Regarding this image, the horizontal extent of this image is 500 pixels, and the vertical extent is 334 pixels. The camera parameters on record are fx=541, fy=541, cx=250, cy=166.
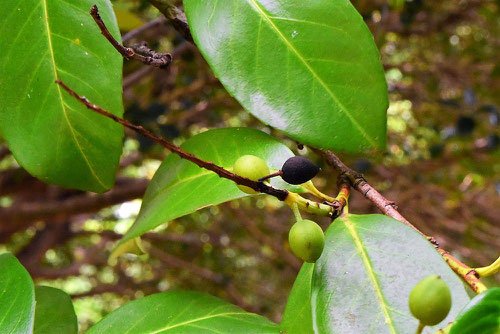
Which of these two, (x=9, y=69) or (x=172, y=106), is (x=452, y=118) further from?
(x=9, y=69)

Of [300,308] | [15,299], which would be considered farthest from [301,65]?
[15,299]

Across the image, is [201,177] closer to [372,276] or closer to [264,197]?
[372,276]

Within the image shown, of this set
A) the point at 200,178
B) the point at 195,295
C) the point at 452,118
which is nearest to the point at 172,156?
the point at 200,178

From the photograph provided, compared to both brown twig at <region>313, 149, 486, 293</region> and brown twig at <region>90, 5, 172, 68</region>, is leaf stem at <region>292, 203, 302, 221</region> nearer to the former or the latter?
brown twig at <region>313, 149, 486, 293</region>

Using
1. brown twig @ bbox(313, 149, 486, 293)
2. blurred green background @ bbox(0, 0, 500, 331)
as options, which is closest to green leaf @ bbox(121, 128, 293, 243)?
brown twig @ bbox(313, 149, 486, 293)

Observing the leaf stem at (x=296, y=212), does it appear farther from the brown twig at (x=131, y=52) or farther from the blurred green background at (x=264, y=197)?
the blurred green background at (x=264, y=197)

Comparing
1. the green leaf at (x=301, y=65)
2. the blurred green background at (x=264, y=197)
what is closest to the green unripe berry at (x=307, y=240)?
the green leaf at (x=301, y=65)
